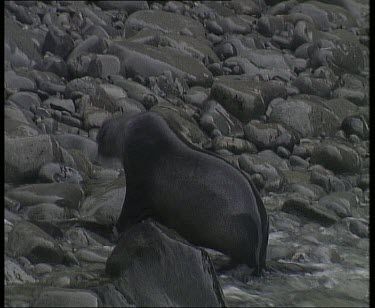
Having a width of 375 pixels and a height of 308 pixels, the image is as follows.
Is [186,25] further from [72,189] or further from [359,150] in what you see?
[72,189]

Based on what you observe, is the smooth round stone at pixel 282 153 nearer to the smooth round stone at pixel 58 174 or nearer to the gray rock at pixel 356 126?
the gray rock at pixel 356 126

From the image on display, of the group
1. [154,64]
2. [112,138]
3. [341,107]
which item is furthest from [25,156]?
[341,107]

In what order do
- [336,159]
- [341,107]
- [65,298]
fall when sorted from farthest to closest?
[341,107], [336,159], [65,298]

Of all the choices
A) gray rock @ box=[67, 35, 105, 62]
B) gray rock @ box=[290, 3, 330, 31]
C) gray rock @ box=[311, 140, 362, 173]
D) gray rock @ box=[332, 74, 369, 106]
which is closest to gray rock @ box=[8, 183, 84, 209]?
gray rock @ box=[311, 140, 362, 173]

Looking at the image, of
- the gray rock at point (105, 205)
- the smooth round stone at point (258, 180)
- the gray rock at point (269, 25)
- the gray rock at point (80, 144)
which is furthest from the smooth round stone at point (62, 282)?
the gray rock at point (269, 25)

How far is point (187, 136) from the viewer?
7.94 metres

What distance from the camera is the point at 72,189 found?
20.3 feet

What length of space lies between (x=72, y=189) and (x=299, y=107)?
326 centimetres

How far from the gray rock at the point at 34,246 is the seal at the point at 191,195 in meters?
0.66

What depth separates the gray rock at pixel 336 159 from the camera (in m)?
7.74

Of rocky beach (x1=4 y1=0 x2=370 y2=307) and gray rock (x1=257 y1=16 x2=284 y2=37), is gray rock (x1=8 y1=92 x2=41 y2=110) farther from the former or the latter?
gray rock (x1=257 y1=16 x2=284 y2=37)

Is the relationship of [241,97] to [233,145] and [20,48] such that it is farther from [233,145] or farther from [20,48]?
[20,48]

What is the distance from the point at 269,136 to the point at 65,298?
4199 mm
